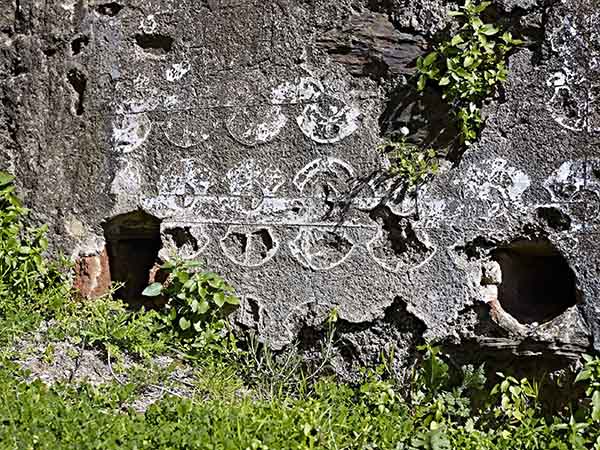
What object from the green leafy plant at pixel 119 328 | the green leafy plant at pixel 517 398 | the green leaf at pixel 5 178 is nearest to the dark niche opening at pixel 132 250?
the green leafy plant at pixel 119 328

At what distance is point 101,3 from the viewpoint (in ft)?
14.6

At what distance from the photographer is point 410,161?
12.5ft

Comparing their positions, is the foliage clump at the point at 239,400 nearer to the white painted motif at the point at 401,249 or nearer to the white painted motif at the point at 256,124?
the white painted motif at the point at 401,249

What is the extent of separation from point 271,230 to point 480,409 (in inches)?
47.3

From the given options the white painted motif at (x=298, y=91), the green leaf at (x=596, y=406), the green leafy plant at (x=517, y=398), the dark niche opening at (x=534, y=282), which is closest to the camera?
the green leaf at (x=596, y=406)

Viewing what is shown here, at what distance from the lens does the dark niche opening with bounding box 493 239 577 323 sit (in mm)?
3759

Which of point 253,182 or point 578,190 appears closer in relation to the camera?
point 578,190

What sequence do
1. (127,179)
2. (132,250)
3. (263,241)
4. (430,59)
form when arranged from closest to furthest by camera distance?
(430,59) → (263,241) → (127,179) → (132,250)

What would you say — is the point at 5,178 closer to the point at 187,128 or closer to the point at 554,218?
the point at 187,128

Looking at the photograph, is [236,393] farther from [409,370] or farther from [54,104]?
[54,104]

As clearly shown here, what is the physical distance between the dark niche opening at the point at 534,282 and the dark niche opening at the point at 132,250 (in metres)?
1.65

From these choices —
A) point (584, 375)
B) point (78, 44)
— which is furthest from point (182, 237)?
point (584, 375)

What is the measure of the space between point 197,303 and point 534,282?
1.51 m

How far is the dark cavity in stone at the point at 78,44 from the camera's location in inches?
175
